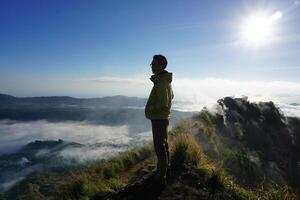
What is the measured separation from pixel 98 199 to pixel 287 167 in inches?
635

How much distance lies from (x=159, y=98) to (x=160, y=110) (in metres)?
0.29

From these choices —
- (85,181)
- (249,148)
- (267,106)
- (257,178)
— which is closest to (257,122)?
(267,106)

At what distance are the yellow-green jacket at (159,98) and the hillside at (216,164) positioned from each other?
156 cm

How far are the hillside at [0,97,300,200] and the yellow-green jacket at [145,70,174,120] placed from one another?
1.56 metres

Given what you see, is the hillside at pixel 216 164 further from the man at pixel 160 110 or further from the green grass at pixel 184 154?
the man at pixel 160 110

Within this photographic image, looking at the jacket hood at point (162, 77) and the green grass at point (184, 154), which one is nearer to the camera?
the jacket hood at point (162, 77)

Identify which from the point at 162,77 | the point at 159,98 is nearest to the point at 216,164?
the point at 159,98

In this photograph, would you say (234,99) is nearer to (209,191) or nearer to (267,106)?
(267,106)

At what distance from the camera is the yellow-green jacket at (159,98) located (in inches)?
336

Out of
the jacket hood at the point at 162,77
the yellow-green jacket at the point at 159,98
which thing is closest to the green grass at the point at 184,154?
the yellow-green jacket at the point at 159,98

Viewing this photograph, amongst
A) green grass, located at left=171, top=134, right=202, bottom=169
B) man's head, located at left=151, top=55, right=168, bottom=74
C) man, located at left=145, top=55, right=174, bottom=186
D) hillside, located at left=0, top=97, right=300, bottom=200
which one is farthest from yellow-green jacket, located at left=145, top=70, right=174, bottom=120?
green grass, located at left=171, top=134, right=202, bottom=169

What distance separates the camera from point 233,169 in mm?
14695

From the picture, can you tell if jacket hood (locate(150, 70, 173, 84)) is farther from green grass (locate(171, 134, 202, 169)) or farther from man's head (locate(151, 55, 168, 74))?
green grass (locate(171, 134, 202, 169))

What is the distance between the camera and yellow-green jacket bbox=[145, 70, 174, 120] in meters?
8.54
